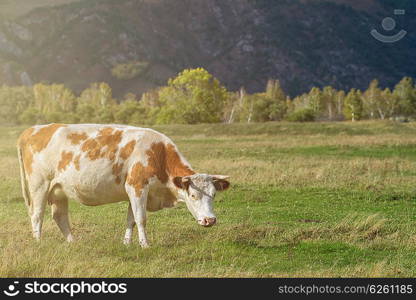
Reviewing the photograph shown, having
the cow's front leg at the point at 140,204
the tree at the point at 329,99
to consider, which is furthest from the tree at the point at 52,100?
the cow's front leg at the point at 140,204

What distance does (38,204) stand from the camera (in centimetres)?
1393

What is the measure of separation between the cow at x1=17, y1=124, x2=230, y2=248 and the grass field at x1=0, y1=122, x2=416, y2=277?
36.0 inches

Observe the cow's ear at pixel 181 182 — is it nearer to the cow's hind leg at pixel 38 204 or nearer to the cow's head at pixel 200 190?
the cow's head at pixel 200 190

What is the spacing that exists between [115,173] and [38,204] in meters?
2.18

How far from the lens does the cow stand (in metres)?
12.8

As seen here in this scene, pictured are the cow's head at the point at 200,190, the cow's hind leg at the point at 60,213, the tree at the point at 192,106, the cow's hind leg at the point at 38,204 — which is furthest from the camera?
the tree at the point at 192,106

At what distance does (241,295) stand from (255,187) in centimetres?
1582

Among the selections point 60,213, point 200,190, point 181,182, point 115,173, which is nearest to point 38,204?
point 60,213

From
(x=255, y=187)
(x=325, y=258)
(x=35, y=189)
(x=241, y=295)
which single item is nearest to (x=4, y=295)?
(x=241, y=295)

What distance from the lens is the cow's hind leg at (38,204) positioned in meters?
13.9

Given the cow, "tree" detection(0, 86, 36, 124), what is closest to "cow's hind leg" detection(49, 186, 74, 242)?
the cow

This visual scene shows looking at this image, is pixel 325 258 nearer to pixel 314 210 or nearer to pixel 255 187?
pixel 314 210

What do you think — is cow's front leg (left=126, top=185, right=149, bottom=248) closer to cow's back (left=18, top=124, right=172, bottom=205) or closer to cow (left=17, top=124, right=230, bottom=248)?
cow (left=17, top=124, right=230, bottom=248)

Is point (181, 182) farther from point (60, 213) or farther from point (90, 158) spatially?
point (60, 213)
